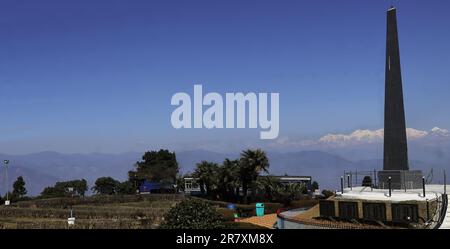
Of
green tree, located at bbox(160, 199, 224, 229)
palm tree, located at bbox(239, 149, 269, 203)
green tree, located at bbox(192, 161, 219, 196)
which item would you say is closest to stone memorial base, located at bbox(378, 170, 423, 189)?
green tree, located at bbox(160, 199, 224, 229)

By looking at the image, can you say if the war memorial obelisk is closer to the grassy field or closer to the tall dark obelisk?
the tall dark obelisk

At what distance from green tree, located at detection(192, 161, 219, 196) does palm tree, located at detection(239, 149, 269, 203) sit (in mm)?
5459

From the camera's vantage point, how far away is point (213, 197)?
6362 centimetres

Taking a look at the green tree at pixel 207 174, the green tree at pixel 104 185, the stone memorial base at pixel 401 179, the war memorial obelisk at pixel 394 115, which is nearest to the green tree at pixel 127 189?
the green tree at pixel 104 185

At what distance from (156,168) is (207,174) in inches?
1916

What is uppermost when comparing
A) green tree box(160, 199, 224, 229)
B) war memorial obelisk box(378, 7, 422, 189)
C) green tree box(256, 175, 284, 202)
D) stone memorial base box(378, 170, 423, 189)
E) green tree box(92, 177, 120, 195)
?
war memorial obelisk box(378, 7, 422, 189)

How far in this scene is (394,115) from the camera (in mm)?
32406

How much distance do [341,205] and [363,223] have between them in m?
1.68

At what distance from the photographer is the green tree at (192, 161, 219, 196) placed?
6322cm

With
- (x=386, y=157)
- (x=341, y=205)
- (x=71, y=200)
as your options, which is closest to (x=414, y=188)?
(x=386, y=157)

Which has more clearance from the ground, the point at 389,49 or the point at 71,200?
the point at 389,49

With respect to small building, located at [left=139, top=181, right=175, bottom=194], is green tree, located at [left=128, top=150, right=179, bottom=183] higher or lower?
higher

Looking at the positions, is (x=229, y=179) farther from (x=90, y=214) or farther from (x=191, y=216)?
(x=191, y=216)
